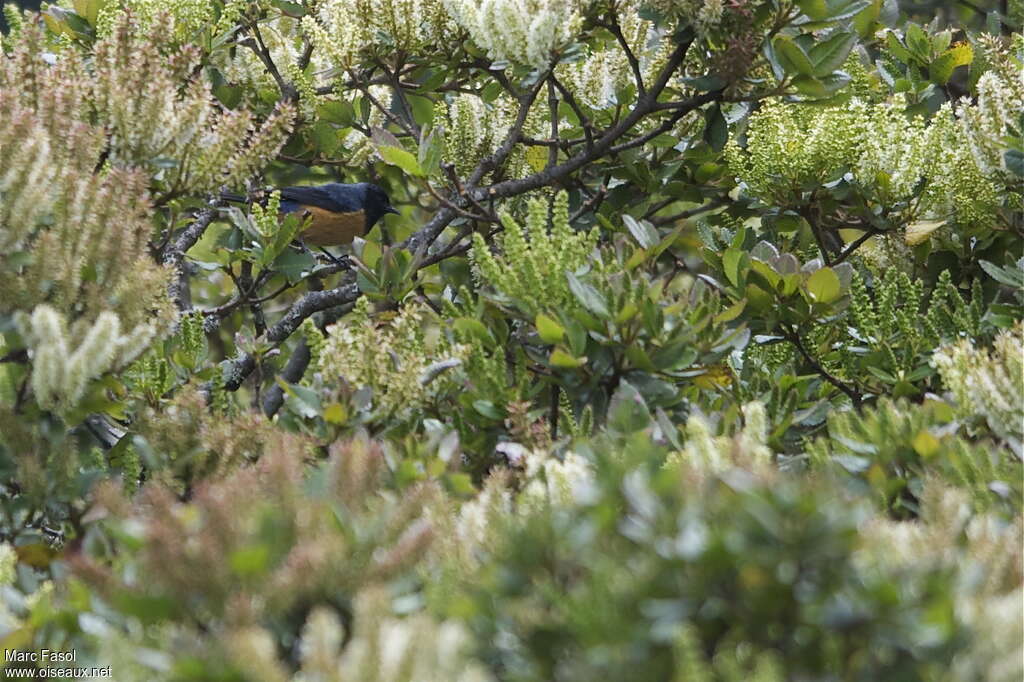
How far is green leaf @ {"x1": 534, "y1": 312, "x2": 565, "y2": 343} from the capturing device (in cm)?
209

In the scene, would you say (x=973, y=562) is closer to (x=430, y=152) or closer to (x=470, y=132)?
(x=430, y=152)

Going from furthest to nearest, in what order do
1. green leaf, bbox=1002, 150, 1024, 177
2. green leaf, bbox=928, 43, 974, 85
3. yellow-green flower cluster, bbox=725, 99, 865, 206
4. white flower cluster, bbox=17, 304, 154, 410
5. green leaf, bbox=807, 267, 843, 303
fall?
green leaf, bbox=928, 43, 974, 85, yellow-green flower cluster, bbox=725, 99, 865, 206, green leaf, bbox=807, 267, 843, 303, green leaf, bbox=1002, 150, 1024, 177, white flower cluster, bbox=17, 304, 154, 410

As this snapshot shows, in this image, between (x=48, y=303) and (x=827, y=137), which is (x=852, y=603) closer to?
(x=48, y=303)

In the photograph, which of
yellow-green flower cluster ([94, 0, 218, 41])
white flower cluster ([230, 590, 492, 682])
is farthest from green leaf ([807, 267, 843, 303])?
yellow-green flower cluster ([94, 0, 218, 41])

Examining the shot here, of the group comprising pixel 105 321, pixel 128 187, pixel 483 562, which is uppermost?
pixel 128 187

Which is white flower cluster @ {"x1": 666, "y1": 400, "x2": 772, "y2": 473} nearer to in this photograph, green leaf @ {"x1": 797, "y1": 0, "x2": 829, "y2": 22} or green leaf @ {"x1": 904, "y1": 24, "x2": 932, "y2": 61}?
green leaf @ {"x1": 797, "y1": 0, "x2": 829, "y2": 22}

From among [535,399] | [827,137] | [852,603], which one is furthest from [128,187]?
[827,137]

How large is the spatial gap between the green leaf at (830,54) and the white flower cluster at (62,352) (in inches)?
69.3

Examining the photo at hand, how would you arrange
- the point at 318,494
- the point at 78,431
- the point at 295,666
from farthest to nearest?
the point at 78,431, the point at 318,494, the point at 295,666

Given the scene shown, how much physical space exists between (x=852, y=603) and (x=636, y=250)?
3.96 feet

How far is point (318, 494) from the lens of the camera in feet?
5.55

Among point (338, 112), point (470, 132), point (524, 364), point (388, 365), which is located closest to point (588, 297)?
point (524, 364)

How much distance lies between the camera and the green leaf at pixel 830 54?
9.36 ft

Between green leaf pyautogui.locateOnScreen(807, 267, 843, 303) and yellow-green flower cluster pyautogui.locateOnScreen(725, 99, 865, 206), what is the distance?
44cm
